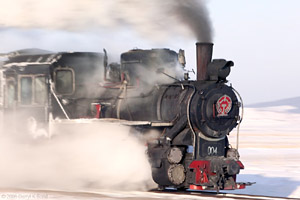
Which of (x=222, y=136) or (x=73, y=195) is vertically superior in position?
(x=222, y=136)

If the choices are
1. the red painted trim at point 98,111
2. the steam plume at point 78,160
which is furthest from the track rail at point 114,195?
the red painted trim at point 98,111

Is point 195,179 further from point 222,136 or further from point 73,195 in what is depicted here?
point 73,195

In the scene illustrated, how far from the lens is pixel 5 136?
17.1 m

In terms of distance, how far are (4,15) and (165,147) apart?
665 centimetres

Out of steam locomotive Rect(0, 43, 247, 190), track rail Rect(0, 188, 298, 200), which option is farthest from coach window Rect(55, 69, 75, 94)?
track rail Rect(0, 188, 298, 200)

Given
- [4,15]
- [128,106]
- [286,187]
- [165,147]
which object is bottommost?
[286,187]

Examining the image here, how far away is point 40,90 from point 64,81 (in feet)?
2.20

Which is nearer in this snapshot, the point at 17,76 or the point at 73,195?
the point at 73,195

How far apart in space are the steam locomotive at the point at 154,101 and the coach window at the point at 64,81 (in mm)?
26

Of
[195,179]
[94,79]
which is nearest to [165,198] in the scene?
[195,179]

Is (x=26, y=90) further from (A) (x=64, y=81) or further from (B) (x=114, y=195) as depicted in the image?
(B) (x=114, y=195)

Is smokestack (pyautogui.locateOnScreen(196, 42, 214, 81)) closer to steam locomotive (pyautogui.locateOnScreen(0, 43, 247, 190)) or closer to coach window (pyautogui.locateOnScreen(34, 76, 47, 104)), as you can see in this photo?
steam locomotive (pyautogui.locateOnScreen(0, 43, 247, 190))

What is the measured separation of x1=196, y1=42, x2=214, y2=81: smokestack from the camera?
14.5 meters

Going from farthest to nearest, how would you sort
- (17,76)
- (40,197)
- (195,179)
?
1. (17,76)
2. (195,179)
3. (40,197)
